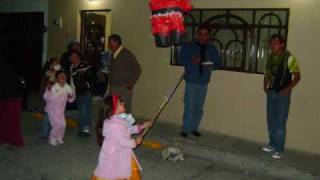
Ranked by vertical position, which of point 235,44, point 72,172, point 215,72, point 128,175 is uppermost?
point 235,44

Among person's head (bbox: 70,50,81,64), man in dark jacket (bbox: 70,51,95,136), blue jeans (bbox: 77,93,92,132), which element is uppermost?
person's head (bbox: 70,50,81,64)

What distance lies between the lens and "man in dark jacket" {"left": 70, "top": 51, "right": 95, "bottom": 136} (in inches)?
321

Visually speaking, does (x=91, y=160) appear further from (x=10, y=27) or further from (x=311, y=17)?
(x=10, y=27)

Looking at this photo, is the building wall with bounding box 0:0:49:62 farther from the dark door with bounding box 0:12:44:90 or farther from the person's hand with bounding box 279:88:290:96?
the person's hand with bounding box 279:88:290:96

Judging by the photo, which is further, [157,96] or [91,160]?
[157,96]


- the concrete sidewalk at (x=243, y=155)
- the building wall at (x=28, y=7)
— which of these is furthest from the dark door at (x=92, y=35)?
the concrete sidewalk at (x=243, y=155)

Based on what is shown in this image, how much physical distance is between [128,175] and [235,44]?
438 cm

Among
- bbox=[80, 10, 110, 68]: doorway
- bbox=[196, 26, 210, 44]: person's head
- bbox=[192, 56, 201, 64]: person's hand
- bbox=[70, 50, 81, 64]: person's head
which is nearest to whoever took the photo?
bbox=[196, 26, 210, 44]: person's head

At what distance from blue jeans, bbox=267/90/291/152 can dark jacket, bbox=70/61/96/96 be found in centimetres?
331

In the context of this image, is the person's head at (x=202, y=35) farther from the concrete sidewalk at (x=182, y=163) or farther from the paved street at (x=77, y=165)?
the paved street at (x=77, y=165)

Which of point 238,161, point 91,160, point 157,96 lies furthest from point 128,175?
point 157,96

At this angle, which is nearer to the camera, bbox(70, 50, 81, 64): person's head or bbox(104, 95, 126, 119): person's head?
bbox(104, 95, 126, 119): person's head

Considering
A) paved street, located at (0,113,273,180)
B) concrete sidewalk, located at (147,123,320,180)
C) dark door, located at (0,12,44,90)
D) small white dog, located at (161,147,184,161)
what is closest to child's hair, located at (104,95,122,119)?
paved street, located at (0,113,273,180)

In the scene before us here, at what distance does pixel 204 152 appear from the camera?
7.50m
